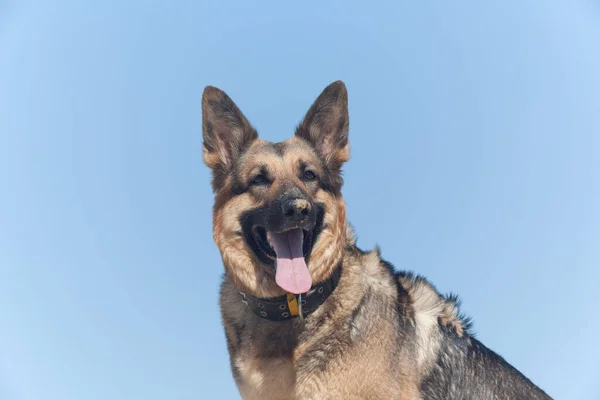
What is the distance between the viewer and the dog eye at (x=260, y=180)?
5715mm

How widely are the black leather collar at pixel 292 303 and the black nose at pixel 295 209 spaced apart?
0.71m

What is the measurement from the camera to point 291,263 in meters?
5.27

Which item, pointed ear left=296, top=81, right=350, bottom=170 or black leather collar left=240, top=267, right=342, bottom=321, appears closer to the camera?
black leather collar left=240, top=267, right=342, bottom=321

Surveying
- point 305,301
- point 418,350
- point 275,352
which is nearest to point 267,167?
point 305,301

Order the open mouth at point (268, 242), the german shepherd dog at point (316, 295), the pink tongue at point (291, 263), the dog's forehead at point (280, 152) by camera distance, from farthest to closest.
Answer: the dog's forehead at point (280, 152) < the open mouth at point (268, 242) < the pink tongue at point (291, 263) < the german shepherd dog at point (316, 295)

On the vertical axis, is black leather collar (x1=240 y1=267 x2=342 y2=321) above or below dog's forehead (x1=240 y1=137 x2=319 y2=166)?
below

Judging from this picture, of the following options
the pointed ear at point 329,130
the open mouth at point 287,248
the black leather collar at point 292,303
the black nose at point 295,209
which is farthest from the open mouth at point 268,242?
the pointed ear at point 329,130

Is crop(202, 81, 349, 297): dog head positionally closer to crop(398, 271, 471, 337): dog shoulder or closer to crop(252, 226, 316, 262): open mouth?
crop(252, 226, 316, 262): open mouth

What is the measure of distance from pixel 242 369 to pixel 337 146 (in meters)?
2.56

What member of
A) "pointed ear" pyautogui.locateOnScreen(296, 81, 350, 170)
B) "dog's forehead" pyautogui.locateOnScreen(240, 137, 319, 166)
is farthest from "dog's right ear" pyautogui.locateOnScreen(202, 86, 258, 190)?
"pointed ear" pyautogui.locateOnScreen(296, 81, 350, 170)

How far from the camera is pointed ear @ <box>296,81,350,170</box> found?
600 centimetres

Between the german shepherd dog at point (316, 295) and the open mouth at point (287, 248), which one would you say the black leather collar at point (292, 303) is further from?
the open mouth at point (287, 248)

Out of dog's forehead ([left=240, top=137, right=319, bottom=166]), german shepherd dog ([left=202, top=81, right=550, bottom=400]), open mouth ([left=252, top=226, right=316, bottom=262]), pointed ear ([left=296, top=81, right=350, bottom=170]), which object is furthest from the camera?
pointed ear ([left=296, top=81, right=350, bottom=170])

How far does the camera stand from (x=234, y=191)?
5.79 meters
